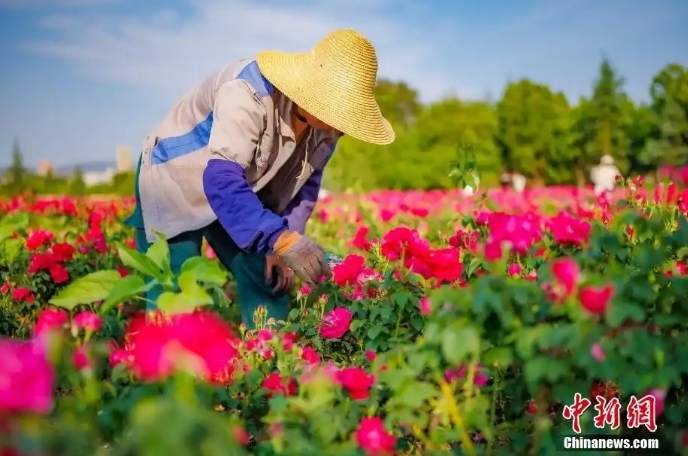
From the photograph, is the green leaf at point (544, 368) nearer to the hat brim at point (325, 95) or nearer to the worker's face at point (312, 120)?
the hat brim at point (325, 95)

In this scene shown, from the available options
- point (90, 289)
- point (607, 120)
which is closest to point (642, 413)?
point (90, 289)

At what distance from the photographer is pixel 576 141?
19984mm

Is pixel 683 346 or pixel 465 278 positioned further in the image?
pixel 465 278

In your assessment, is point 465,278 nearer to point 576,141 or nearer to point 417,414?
point 417,414

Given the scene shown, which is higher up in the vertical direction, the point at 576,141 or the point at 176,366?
the point at 576,141

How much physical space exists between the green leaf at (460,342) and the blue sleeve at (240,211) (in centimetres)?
96

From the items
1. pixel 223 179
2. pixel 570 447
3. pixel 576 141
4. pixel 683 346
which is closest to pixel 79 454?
pixel 570 447

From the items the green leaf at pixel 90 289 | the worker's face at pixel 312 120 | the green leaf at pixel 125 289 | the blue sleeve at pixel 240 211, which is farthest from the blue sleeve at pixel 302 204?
the green leaf at pixel 125 289

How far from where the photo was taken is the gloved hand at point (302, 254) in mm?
2135

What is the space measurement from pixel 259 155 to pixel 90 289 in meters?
1.01

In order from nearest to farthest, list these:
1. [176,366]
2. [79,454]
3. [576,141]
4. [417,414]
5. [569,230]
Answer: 1. [79,454]
2. [176,366]
3. [417,414]
4. [569,230]
5. [576,141]

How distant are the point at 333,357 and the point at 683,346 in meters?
1.04

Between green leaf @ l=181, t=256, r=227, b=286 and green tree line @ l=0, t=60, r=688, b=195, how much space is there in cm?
1310

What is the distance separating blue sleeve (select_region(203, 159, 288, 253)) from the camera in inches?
87.4
